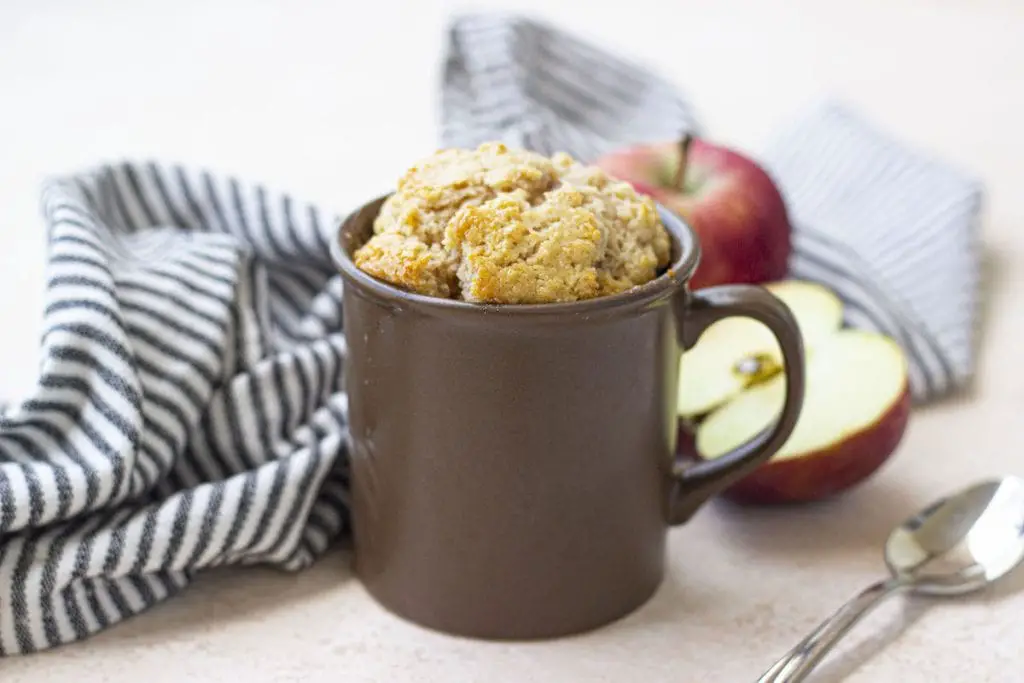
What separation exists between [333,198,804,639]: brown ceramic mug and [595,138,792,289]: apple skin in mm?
215

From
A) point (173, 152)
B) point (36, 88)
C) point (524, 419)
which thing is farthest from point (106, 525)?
point (36, 88)

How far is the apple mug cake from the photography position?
66 cm

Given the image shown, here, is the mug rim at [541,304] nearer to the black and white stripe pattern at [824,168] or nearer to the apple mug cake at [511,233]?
the apple mug cake at [511,233]

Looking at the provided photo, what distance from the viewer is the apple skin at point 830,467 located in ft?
2.69

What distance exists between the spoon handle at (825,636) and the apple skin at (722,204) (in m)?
0.27

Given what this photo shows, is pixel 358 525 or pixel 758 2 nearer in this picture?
pixel 358 525

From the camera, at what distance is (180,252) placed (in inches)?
34.3

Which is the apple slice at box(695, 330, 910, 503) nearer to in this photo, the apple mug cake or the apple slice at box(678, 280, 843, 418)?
the apple slice at box(678, 280, 843, 418)

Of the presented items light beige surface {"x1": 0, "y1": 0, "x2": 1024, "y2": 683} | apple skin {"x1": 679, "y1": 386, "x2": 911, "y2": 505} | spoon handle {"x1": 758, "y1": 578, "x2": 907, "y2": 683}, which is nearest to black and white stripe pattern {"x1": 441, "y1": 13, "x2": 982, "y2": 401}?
light beige surface {"x1": 0, "y1": 0, "x2": 1024, "y2": 683}

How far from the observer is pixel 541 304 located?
65 cm

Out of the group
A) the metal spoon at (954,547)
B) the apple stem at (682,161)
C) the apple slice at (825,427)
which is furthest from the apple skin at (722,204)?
the metal spoon at (954,547)

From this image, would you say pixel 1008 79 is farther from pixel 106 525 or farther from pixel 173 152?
pixel 106 525

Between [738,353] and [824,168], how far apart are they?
394 millimetres

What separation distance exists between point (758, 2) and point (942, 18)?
242 mm
